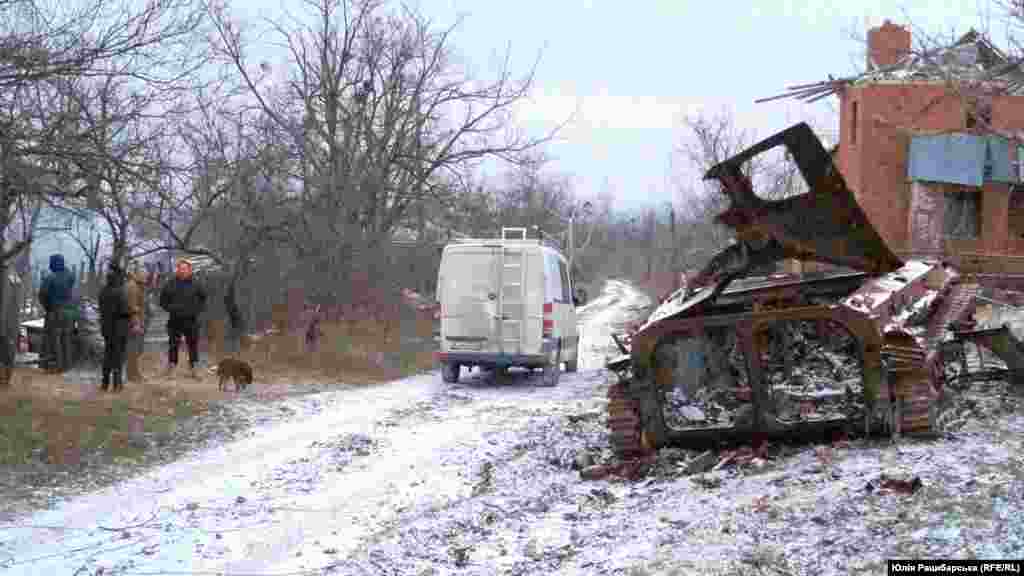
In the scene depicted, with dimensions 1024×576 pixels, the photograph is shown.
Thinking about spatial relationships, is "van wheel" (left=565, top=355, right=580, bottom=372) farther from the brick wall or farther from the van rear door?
the brick wall

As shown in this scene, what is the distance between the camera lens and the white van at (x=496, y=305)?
1700 centimetres

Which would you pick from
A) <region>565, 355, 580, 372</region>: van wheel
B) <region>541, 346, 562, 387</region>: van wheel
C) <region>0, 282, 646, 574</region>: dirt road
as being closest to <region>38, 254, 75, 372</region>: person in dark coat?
<region>0, 282, 646, 574</region>: dirt road

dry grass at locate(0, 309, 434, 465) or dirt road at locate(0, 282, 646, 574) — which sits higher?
dry grass at locate(0, 309, 434, 465)

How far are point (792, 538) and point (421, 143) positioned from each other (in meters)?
25.5

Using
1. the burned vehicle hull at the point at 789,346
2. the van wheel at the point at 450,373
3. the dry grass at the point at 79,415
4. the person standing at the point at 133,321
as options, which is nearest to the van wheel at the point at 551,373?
the van wheel at the point at 450,373

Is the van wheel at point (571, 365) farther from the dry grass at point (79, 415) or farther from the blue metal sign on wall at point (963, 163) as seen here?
the blue metal sign on wall at point (963, 163)

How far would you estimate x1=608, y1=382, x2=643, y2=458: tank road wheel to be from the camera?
887 centimetres

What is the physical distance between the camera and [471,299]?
17.0 metres

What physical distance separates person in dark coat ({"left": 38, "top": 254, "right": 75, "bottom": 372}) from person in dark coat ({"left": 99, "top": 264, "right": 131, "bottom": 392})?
2.03 metres

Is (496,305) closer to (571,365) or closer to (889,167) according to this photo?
(571,365)

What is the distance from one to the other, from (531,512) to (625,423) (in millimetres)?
1607

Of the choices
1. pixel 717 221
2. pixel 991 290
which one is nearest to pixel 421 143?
pixel 991 290

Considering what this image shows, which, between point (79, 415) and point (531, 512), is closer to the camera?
point (531, 512)

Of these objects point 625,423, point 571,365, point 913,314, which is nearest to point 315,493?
point 625,423
